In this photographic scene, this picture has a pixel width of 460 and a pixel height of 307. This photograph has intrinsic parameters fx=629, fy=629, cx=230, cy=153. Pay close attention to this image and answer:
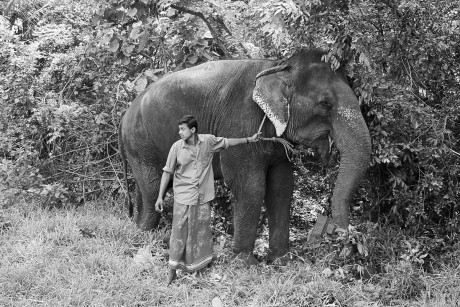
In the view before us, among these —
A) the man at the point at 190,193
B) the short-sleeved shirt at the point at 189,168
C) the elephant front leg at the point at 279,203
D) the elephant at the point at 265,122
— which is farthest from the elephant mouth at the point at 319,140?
the short-sleeved shirt at the point at 189,168

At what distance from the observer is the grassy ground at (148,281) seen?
487cm

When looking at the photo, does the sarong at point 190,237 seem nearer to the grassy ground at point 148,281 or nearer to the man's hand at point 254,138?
the grassy ground at point 148,281

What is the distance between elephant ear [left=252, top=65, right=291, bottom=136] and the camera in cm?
554

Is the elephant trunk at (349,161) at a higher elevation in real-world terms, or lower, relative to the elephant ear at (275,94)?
lower

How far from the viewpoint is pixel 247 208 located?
18.8 ft

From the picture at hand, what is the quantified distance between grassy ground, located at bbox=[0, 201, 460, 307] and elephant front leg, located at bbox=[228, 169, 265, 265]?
0.16 metres

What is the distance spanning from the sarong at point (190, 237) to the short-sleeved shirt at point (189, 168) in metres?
0.09

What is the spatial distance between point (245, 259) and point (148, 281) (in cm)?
96

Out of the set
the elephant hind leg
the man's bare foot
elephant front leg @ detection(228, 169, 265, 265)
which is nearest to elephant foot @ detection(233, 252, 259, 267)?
elephant front leg @ detection(228, 169, 265, 265)

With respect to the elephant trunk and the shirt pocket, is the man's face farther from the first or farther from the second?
the elephant trunk

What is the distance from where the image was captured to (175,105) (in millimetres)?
6160

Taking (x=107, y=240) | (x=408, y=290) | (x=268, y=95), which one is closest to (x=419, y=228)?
(x=408, y=290)

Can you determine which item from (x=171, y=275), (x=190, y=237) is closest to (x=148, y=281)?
(x=171, y=275)

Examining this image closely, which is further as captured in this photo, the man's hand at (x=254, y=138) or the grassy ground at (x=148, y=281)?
the man's hand at (x=254, y=138)
